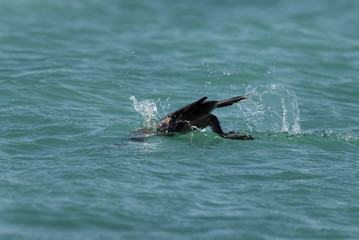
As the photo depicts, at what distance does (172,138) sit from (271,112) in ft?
5.88

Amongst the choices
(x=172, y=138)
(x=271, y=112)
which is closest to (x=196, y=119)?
(x=172, y=138)

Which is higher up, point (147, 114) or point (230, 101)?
point (230, 101)

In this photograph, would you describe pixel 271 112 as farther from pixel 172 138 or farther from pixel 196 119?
pixel 172 138

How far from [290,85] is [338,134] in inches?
154

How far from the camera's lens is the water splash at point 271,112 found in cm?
869

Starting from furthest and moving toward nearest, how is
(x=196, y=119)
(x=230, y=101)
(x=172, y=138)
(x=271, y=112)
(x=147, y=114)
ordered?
(x=271, y=112) < (x=147, y=114) < (x=172, y=138) < (x=196, y=119) < (x=230, y=101)

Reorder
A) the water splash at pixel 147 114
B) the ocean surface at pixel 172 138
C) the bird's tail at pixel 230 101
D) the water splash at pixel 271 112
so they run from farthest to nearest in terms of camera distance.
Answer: the water splash at pixel 271 112 → the water splash at pixel 147 114 → the bird's tail at pixel 230 101 → the ocean surface at pixel 172 138

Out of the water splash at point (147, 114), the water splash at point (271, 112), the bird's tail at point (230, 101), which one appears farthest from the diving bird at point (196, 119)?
the water splash at point (271, 112)

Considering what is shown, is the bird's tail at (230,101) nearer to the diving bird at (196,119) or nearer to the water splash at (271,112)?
the diving bird at (196,119)

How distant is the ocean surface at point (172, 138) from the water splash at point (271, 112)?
0.02 m

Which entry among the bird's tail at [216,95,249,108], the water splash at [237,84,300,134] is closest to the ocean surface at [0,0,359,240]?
the water splash at [237,84,300,134]

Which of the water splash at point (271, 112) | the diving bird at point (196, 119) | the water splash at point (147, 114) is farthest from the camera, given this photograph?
the water splash at point (271, 112)

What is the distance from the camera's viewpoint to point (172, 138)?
779 centimetres

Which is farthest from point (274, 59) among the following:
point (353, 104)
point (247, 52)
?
point (353, 104)
